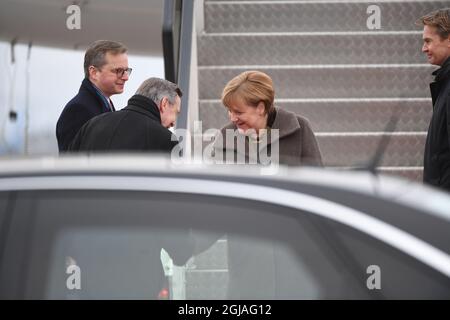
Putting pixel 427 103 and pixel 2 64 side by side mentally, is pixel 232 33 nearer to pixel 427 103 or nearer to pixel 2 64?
pixel 427 103

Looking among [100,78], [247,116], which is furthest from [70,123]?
[247,116]

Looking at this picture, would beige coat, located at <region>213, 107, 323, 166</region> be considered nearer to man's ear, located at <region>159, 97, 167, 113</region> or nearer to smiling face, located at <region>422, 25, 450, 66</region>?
man's ear, located at <region>159, 97, 167, 113</region>

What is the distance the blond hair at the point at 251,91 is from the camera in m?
4.32

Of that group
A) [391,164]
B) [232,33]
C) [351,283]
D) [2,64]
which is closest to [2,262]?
[351,283]

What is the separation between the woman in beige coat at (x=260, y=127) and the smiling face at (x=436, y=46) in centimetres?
87

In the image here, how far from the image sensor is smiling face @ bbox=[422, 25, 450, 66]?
4941mm

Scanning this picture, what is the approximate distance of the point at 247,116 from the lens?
14.2 ft

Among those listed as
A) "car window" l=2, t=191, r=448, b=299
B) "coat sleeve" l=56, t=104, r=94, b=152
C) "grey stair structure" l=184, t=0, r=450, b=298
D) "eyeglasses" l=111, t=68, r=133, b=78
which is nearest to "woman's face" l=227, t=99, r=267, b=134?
"coat sleeve" l=56, t=104, r=94, b=152

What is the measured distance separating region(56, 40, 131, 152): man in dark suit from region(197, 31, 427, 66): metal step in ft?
7.24

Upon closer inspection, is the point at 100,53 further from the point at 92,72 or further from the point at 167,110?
the point at 167,110

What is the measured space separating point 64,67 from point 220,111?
8881 millimetres

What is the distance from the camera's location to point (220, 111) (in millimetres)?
7176

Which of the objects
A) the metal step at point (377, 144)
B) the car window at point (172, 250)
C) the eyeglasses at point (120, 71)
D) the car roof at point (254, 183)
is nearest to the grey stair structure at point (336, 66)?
the metal step at point (377, 144)

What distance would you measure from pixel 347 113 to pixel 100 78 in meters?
2.34
